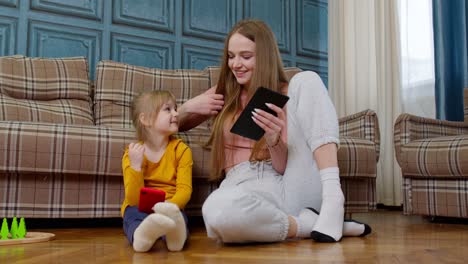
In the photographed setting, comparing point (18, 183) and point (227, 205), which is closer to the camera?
point (227, 205)

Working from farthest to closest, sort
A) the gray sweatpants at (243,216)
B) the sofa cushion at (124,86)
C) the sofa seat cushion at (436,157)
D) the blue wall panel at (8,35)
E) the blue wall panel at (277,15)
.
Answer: the blue wall panel at (277,15) < the blue wall panel at (8,35) < the sofa cushion at (124,86) < the sofa seat cushion at (436,157) < the gray sweatpants at (243,216)

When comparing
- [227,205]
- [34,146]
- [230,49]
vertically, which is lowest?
[227,205]

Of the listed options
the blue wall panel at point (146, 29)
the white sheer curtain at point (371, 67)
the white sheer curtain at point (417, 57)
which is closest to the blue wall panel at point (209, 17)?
the blue wall panel at point (146, 29)

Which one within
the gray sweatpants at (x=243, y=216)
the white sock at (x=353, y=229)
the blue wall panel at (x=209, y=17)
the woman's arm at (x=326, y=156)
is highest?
the blue wall panel at (x=209, y=17)

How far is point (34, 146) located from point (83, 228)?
365 mm

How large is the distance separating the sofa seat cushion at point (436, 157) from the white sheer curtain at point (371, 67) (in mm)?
874

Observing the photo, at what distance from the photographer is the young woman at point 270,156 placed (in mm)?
1217

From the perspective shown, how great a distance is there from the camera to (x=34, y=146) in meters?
1.60

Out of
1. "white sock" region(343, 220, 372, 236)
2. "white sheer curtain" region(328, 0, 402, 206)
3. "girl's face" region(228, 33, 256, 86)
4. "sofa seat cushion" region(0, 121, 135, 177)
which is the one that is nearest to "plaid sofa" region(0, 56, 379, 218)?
"sofa seat cushion" region(0, 121, 135, 177)

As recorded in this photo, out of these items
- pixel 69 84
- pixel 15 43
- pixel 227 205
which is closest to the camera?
pixel 227 205

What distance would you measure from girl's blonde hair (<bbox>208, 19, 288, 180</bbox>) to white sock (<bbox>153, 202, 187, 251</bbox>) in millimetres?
376

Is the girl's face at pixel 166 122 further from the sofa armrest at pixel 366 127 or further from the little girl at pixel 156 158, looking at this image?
the sofa armrest at pixel 366 127

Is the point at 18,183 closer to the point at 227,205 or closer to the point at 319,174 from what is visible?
the point at 227,205

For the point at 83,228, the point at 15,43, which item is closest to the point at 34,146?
the point at 83,228
